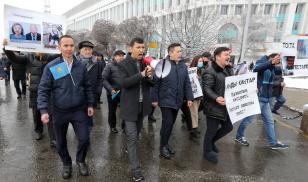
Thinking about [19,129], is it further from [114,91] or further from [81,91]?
[81,91]

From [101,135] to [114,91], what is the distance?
990mm

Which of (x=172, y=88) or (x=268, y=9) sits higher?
(x=268, y=9)

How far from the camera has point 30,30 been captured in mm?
4488

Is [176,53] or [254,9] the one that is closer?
[176,53]

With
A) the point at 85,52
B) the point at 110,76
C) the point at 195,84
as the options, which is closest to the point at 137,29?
the point at 110,76

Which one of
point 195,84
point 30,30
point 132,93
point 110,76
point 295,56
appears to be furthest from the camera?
point 110,76

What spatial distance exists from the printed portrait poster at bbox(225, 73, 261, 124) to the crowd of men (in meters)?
0.12

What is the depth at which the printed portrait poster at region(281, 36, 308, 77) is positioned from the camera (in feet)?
17.1

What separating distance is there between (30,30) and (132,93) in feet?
7.93

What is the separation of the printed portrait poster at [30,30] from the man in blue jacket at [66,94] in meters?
1.48

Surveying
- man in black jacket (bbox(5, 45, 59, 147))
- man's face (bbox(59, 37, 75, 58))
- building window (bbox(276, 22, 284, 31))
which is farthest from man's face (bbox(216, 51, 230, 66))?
building window (bbox(276, 22, 284, 31))

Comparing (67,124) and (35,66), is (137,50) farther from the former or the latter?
(35,66)

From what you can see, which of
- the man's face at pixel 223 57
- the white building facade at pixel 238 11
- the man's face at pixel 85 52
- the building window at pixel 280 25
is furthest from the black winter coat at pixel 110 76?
the building window at pixel 280 25

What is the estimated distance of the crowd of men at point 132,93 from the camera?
327 cm
